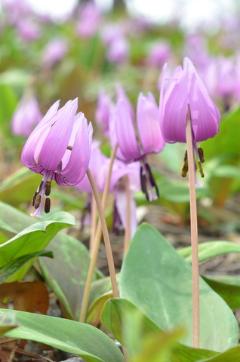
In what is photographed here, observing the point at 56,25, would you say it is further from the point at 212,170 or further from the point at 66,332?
the point at 66,332

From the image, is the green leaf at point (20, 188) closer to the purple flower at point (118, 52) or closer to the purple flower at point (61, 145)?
the purple flower at point (61, 145)

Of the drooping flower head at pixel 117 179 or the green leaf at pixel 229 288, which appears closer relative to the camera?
the green leaf at pixel 229 288

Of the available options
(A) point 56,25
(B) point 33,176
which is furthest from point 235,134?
(A) point 56,25

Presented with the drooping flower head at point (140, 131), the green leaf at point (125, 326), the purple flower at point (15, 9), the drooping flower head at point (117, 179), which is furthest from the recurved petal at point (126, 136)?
the purple flower at point (15, 9)

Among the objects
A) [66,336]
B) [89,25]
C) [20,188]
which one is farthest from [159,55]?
[66,336]

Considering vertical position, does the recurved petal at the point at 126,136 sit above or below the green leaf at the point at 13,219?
above

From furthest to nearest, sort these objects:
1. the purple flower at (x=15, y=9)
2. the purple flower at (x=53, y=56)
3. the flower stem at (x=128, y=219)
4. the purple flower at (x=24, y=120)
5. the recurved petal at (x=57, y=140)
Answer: the purple flower at (x=15, y=9) < the purple flower at (x=53, y=56) < the purple flower at (x=24, y=120) < the flower stem at (x=128, y=219) < the recurved petal at (x=57, y=140)

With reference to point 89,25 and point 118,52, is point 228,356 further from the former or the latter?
point 89,25
